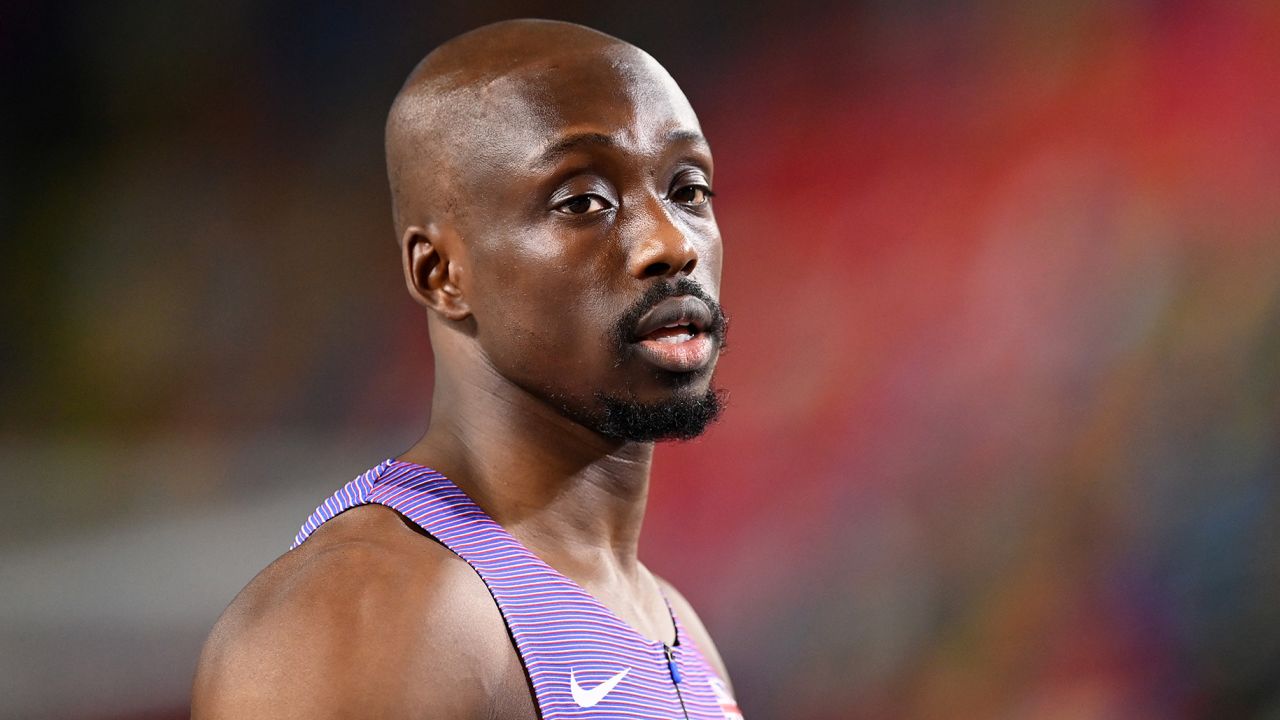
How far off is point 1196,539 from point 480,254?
229cm

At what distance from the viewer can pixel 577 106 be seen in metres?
1.84

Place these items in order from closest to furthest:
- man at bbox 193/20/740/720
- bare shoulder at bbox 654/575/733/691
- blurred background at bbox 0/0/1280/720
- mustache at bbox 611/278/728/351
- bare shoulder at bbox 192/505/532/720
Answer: bare shoulder at bbox 192/505/532/720
man at bbox 193/20/740/720
mustache at bbox 611/278/728/351
bare shoulder at bbox 654/575/733/691
blurred background at bbox 0/0/1280/720

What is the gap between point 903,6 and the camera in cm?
368

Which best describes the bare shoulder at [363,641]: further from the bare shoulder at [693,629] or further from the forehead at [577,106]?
the bare shoulder at [693,629]

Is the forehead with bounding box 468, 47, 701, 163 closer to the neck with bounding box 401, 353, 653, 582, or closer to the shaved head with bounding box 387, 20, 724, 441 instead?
the shaved head with bounding box 387, 20, 724, 441

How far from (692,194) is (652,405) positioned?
12.1 inches

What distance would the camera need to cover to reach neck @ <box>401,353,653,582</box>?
188cm

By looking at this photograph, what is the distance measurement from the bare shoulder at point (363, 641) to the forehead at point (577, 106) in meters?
0.54

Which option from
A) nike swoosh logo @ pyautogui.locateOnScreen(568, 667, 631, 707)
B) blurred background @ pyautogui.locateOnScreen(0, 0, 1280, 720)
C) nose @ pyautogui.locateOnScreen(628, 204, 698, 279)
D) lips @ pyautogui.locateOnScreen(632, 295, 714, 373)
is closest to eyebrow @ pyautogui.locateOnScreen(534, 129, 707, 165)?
nose @ pyautogui.locateOnScreen(628, 204, 698, 279)

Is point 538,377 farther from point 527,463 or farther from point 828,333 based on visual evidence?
point 828,333

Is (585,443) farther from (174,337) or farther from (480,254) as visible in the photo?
(174,337)

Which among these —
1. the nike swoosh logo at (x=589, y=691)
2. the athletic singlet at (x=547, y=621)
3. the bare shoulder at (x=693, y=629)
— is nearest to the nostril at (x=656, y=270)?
the athletic singlet at (x=547, y=621)

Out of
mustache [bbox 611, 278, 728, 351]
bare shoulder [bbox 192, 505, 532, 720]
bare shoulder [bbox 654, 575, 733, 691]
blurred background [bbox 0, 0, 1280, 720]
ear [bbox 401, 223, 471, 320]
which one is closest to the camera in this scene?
bare shoulder [bbox 192, 505, 532, 720]

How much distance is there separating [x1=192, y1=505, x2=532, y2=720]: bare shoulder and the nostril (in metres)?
0.44
